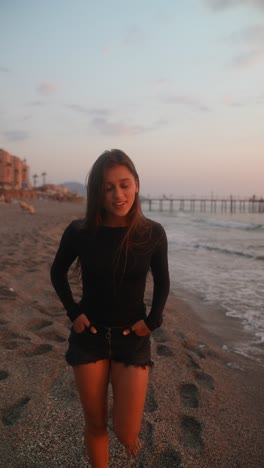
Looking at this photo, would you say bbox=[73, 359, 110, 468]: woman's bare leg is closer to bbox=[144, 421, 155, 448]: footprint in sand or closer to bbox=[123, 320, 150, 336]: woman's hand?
bbox=[123, 320, 150, 336]: woman's hand

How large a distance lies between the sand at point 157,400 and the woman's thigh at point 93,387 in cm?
39

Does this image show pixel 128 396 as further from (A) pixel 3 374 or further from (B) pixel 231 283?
(B) pixel 231 283

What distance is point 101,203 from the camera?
2111 mm

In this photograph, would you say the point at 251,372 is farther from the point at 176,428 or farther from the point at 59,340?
the point at 59,340

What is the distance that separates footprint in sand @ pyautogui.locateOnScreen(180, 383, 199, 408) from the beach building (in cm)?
6150

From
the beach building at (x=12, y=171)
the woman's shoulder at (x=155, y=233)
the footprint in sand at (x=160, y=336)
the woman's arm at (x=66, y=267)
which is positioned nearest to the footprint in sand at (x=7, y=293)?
the footprint in sand at (x=160, y=336)

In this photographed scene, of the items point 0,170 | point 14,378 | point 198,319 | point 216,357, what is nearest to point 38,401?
point 14,378

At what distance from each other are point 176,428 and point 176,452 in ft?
0.79

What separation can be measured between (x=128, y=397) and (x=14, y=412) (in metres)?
1.10

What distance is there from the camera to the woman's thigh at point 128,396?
195 centimetres

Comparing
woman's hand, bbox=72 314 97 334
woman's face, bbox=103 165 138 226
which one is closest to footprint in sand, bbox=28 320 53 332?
woman's hand, bbox=72 314 97 334

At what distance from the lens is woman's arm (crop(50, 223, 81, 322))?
2.12 m

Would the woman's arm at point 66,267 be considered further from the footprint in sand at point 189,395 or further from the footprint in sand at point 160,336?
the footprint in sand at point 160,336

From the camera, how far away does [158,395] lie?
2990mm
